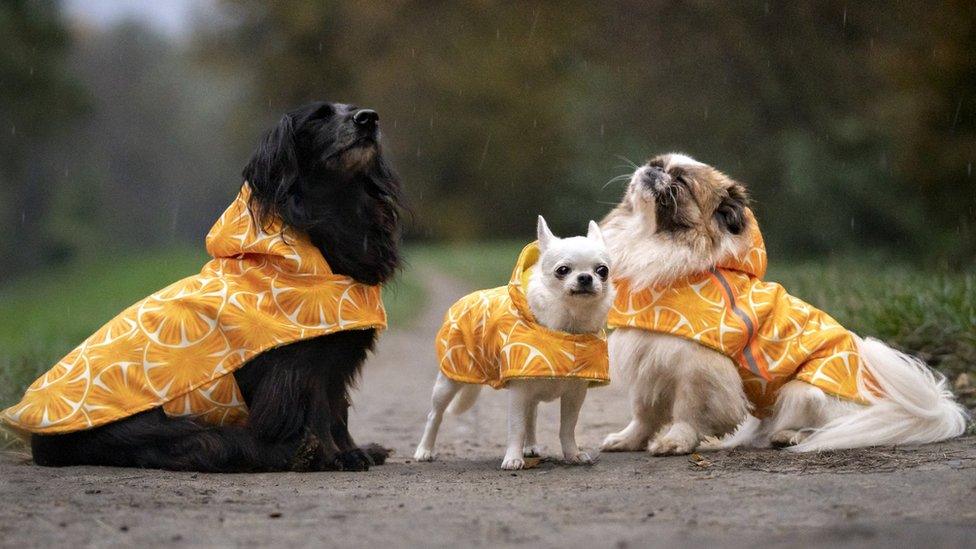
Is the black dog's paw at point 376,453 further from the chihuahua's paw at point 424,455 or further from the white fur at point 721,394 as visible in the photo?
the white fur at point 721,394

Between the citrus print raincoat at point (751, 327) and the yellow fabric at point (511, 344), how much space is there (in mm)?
553

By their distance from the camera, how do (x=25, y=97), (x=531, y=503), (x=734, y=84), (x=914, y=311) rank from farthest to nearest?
(x=25, y=97) → (x=734, y=84) → (x=914, y=311) → (x=531, y=503)

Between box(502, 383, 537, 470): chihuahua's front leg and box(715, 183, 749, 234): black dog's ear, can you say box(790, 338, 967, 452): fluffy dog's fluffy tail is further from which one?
box(502, 383, 537, 470): chihuahua's front leg

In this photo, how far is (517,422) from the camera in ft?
17.6

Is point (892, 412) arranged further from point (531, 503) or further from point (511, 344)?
point (531, 503)

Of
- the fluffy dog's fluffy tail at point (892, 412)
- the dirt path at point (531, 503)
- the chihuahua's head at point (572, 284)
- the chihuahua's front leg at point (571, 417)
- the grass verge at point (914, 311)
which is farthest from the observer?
the grass verge at point (914, 311)

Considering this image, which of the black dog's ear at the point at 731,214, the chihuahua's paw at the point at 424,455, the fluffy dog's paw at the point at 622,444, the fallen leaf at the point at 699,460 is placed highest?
the black dog's ear at the point at 731,214

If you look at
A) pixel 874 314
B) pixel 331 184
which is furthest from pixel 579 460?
pixel 874 314

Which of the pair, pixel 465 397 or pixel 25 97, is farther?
pixel 25 97

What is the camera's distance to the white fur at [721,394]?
18.5 feet

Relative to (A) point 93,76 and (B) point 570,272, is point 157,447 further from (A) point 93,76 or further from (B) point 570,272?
(A) point 93,76

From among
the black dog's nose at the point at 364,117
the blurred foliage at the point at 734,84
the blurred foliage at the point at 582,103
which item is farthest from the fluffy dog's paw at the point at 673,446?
the blurred foliage at the point at 734,84

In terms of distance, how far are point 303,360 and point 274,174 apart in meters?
0.93

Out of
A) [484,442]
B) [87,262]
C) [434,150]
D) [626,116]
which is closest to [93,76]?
[87,262]
